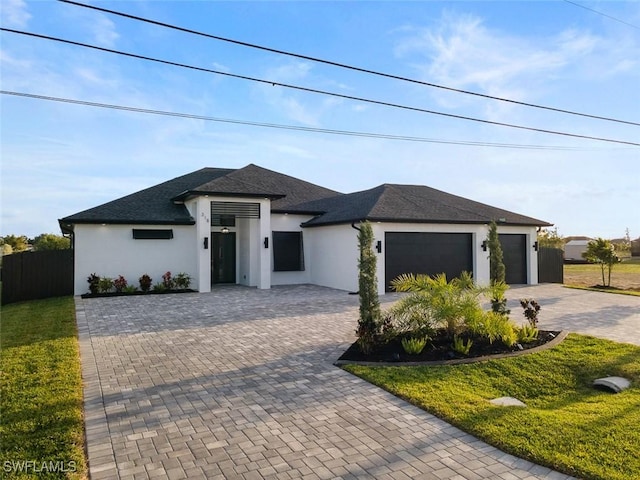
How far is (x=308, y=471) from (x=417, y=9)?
9.14 meters

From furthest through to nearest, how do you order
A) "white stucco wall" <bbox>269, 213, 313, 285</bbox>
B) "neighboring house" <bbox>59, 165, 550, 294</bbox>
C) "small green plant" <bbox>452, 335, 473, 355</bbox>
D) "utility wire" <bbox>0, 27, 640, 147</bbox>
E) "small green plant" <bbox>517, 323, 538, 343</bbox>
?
"white stucco wall" <bbox>269, 213, 313, 285</bbox>, "neighboring house" <bbox>59, 165, 550, 294</bbox>, "small green plant" <bbox>517, 323, 538, 343</bbox>, "small green plant" <bbox>452, 335, 473, 355</bbox>, "utility wire" <bbox>0, 27, 640, 147</bbox>

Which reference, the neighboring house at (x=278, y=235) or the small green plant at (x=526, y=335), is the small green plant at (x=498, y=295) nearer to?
the small green plant at (x=526, y=335)

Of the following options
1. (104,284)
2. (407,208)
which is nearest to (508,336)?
(407,208)

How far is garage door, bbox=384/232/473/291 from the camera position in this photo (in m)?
15.4

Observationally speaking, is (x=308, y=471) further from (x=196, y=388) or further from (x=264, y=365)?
(x=264, y=365)

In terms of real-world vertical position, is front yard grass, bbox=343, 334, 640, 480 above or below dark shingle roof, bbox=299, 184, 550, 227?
below

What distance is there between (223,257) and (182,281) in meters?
2.95

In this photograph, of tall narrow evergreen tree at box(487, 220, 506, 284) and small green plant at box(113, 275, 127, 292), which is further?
small green plant at box(113, 275, 127, 292)

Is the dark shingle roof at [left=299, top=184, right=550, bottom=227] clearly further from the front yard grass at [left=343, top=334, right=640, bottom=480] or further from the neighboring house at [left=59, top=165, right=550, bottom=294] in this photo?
the front yard grass at [left=343, top=334, right=640, bottom=480]

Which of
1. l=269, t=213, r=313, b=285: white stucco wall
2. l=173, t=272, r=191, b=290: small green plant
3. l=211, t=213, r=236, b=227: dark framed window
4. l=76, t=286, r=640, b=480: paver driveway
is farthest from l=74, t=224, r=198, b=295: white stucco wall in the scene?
l=76, t=286, r=640, b=480: paver driveway

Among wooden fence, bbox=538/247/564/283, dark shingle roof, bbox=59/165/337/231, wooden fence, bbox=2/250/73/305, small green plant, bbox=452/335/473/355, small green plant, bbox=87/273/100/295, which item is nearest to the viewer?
small green plant, bbox=452/335/473/355

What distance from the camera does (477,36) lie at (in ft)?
32.1

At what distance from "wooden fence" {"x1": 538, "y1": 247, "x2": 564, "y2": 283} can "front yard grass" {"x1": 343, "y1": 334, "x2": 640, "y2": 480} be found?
12.4 m

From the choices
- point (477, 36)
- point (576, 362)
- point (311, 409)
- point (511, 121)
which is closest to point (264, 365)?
point (311, 409)
